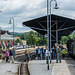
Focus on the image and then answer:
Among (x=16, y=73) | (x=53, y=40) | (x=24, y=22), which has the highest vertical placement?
(x=24, y=22)

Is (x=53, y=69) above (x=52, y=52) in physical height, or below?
below

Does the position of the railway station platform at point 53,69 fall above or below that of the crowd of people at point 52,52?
below

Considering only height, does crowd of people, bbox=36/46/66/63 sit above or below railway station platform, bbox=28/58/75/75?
above

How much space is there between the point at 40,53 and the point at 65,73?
37.2 feet

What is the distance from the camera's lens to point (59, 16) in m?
32.5

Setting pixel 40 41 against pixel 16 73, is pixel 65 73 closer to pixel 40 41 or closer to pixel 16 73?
pixel 16 73

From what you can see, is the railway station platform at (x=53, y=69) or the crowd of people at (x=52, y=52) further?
the crowd of people at (x=52, y=52)

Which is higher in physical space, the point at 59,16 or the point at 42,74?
the point at 59,16

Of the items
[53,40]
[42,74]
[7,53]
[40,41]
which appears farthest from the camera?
[40,41]

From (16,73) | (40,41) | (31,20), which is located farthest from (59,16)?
(40,41)

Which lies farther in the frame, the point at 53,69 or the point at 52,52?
the point at 52,52

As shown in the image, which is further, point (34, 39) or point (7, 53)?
point (34, 39)

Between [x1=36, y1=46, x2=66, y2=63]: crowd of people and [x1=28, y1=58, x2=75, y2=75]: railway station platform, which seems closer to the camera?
[x1=28, y1=58, x2=75, y2=75]: railway station platform

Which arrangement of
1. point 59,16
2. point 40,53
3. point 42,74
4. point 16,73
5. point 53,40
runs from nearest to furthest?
point 42,74, point 16,73, point 40,53, point 59,16, point 53,40
